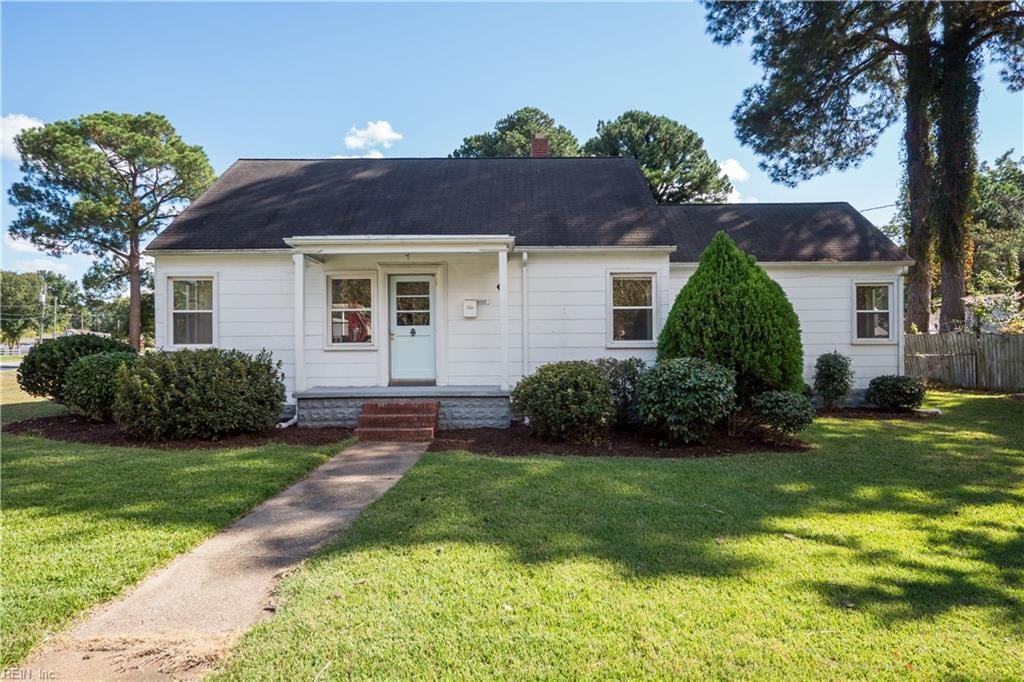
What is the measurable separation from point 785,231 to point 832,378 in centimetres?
368

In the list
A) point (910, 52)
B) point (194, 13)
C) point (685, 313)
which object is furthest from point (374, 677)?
point (910, 52)

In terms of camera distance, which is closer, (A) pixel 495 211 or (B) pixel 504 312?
(B) pixel 504 312

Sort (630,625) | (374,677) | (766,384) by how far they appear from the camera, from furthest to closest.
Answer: (766,384)
(630,625)
(374,677)

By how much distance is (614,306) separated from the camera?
9.97 m

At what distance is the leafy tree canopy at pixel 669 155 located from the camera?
25719 mm

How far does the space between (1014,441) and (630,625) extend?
8.51 m

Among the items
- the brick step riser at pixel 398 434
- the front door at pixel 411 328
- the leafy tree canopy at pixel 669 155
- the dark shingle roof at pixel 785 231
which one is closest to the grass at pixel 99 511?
the brick step riser at pixel 398 434

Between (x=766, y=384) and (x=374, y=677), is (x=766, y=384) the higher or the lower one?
the higher one

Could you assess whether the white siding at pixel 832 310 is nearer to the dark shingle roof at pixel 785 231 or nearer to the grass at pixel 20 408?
the dark shingle roof at pixel 785 231

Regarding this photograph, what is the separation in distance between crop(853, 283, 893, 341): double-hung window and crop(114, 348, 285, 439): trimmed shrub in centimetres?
1214

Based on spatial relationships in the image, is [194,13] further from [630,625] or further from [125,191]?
[125,191]

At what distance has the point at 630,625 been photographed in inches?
107

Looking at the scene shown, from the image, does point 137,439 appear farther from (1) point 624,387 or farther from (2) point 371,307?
(1) point 624,387

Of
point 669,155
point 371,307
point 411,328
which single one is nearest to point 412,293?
point 411,328
